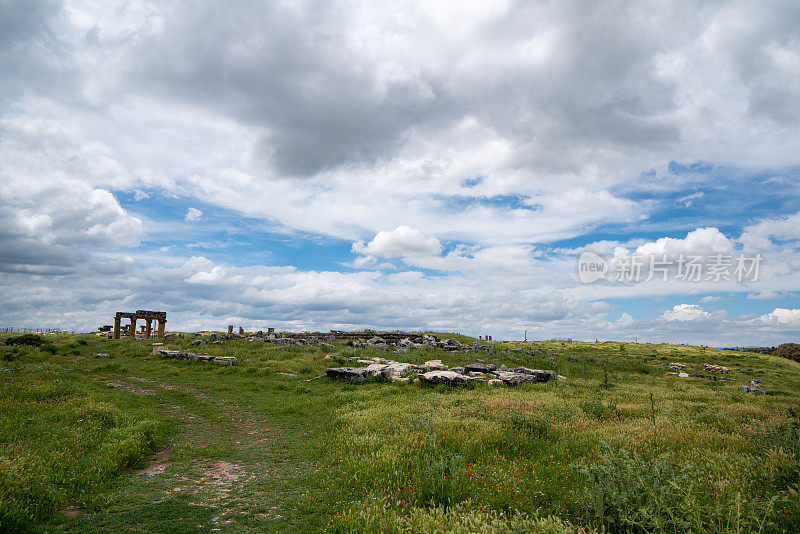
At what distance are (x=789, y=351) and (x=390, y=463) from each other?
94362 millimetres

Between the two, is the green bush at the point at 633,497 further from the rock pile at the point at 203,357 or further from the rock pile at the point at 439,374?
the rock pile at the point at 203,357

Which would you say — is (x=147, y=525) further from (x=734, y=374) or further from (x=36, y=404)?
(x=734, y=374)

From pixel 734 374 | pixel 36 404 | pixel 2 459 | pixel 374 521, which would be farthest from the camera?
pixel 734 374

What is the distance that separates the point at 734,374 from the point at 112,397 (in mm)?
49158

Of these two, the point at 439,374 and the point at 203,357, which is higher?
the point at 439,374

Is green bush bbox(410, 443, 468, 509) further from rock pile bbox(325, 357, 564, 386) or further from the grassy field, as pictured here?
rock pile bbox(325, 357, 564, 386)

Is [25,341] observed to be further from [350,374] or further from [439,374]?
[439,374]

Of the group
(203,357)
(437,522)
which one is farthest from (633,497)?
(203,357)

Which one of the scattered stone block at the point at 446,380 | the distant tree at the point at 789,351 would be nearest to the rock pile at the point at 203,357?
the scattered stone block at the point at 446,380

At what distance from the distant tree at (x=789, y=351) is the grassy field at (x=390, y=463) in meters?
71.3

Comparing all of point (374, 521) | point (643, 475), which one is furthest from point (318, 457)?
point (643, 475)

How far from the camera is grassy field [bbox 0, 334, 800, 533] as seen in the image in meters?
6.21

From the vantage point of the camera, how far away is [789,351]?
7119 cm

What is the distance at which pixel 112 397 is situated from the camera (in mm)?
16984
